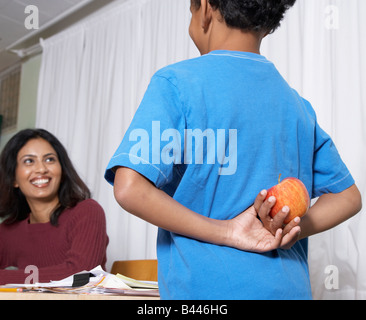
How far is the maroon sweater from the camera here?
1.93m

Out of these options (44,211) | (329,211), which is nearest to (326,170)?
(329,211)

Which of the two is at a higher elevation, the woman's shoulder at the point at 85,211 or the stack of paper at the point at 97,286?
the woman's shoulder at the point at 85,211

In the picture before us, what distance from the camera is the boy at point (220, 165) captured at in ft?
2.23

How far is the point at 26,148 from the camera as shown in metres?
2.45

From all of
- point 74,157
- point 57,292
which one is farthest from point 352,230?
point 74,157

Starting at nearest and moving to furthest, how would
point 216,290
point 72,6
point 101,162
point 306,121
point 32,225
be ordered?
point 216,290 < point 306,121 < point 32,225 < point 101,162 < point 72,6

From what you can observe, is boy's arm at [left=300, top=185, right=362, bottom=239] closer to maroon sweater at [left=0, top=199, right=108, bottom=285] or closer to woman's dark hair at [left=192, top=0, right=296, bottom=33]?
woman's dark hair at [left=192, top=0, right=296, bottom=33]

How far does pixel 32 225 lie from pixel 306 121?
178 centimetres

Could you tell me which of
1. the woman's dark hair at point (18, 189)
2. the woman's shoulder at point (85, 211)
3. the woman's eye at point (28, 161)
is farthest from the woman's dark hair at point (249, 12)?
the woman's eye at point (28, 161)

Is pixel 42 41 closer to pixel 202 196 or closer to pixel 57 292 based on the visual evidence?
pixel 57 292

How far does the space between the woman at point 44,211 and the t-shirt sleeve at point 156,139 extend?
1.30 meters

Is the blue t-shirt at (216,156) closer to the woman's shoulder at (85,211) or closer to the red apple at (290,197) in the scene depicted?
the red apple at (290,197)

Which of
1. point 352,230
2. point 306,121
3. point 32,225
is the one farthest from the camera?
point 32,225

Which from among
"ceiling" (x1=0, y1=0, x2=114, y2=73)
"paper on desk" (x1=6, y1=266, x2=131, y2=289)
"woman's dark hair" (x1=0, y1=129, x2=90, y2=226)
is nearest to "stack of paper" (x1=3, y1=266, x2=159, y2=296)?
"paper on desk" (x1=6, y1=266, x2=131, y2=289)
